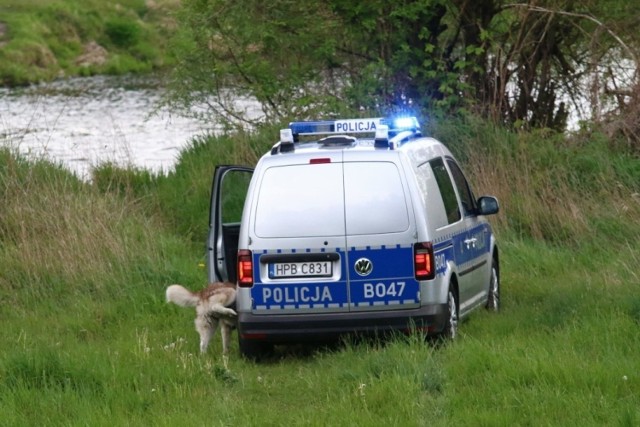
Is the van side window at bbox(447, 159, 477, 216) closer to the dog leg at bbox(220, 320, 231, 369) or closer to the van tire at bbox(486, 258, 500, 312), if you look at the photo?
the van tire at bbox(486, 258, 500, 312)

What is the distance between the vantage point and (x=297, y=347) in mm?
9969

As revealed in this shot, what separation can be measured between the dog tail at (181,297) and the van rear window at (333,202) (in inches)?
37.9

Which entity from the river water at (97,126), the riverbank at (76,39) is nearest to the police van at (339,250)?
the river water at (97,126)

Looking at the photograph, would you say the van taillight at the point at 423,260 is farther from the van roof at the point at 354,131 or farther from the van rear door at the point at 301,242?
the van roof at the point at 354,131

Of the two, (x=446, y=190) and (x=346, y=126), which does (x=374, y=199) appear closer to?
(x=346, y=126)

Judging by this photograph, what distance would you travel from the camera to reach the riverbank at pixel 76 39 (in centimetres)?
6184

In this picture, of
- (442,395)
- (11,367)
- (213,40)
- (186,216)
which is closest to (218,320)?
(11,367)

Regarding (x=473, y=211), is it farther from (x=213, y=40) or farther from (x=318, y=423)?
(x=213, y=40)

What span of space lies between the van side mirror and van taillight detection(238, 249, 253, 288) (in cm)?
254

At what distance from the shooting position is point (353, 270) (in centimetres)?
865

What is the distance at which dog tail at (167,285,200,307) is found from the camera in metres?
9.32

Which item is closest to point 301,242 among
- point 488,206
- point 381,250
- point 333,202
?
point 333,202

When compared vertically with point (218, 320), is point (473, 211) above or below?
above

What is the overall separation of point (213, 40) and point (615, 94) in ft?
20.2
